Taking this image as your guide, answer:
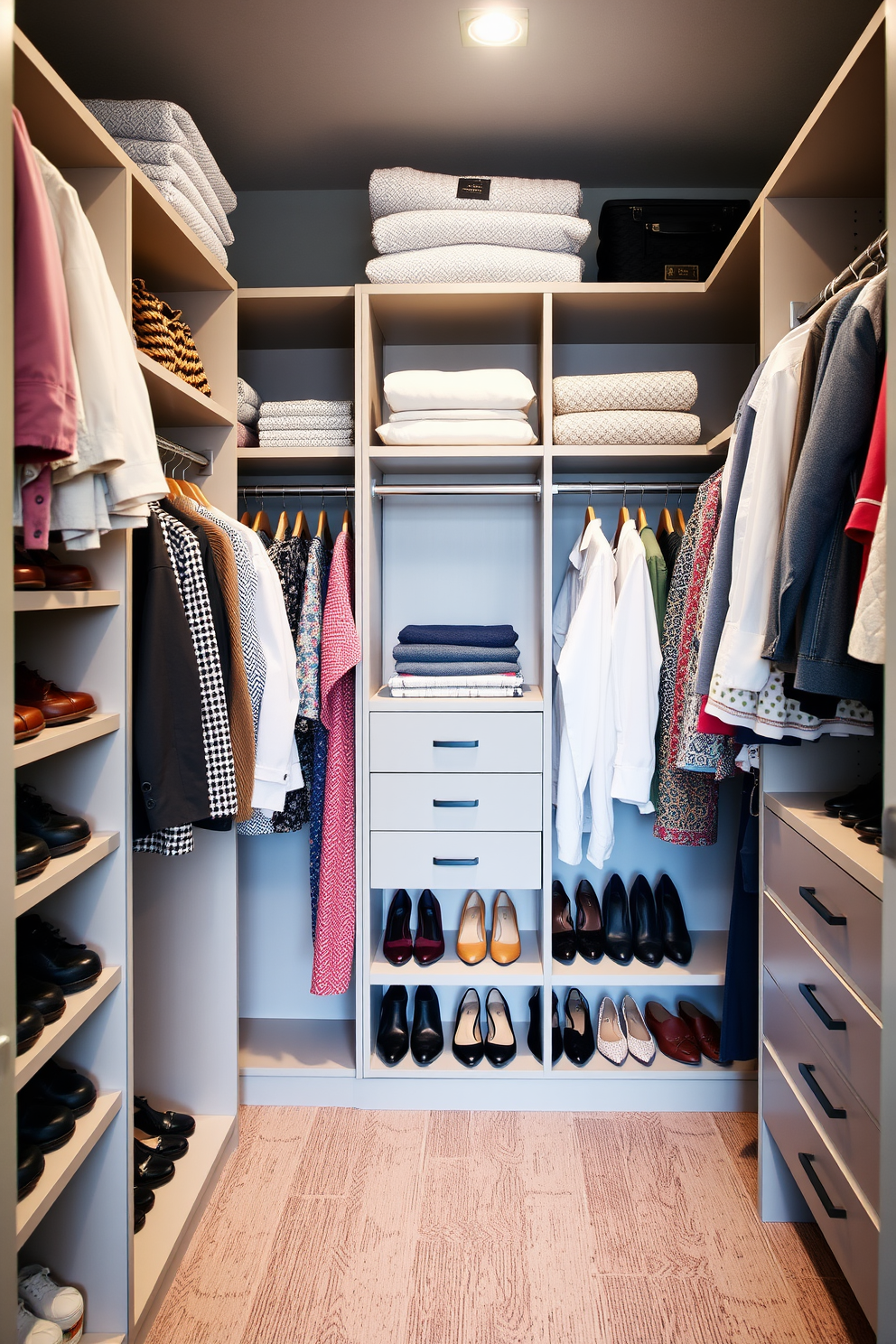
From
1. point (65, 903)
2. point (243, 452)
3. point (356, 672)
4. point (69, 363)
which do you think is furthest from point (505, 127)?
point (65, 903)

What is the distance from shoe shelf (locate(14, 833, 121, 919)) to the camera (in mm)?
1188

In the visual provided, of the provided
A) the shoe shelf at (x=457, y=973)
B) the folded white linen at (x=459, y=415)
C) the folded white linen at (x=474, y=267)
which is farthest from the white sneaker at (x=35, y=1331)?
the folded white linen at (x=474, y=267)

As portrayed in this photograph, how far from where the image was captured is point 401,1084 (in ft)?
7.57

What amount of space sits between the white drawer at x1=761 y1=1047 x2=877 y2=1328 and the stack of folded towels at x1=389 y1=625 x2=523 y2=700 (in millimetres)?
1101

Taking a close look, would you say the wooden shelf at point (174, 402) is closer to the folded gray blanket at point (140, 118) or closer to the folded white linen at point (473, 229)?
the folded gray blanket at point (140, 118)

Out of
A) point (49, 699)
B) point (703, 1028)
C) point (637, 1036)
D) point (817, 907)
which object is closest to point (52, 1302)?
point (49, 699)

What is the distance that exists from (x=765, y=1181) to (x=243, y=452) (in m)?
2.14

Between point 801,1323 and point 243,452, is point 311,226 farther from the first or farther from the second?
point 801,1323

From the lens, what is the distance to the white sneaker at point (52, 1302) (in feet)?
4.55

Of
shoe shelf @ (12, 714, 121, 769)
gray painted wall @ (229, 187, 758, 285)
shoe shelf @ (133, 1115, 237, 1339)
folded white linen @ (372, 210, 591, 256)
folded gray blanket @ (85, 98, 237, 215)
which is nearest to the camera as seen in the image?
shoe shelf @ (12, 714, 121, 769)

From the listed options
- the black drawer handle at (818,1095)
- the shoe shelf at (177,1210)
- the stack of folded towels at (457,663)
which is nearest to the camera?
the black drawer handle at (818,1095)

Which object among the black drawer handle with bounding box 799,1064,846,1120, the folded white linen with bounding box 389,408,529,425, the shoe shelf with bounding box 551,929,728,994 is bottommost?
the shoe shelf with bounding box 551,929,728,994

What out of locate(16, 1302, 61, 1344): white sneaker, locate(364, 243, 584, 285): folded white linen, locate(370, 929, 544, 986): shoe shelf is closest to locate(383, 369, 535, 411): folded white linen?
locate(364, 243, 584, 285): folded white linen

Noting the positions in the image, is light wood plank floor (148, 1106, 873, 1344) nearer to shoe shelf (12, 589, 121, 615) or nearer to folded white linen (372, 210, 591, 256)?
shoe shelf (12, 589, 121, 615)
